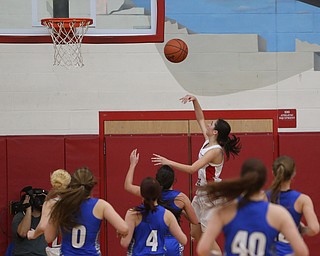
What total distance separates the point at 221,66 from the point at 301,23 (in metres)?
1.29

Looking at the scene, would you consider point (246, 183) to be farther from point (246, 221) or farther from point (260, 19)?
point (260, 19)

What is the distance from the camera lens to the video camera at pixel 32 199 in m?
10.6

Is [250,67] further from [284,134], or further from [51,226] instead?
[51,226]

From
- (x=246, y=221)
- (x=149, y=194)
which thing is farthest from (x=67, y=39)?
(x=246, y=221)

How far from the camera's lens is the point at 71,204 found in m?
6.73

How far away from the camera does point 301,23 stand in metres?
11.4

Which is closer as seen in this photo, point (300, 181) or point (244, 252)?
point (244, 252)

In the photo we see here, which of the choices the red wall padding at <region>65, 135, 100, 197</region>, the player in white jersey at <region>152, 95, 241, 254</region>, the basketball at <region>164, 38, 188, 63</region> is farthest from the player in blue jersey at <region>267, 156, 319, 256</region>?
the red wall padding at <region>65, 135, 100, 197</region>

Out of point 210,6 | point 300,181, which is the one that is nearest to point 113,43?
point 210,6

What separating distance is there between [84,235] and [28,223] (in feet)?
12.5

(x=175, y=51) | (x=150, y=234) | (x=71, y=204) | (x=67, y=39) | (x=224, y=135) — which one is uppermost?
(x=67, y=39)

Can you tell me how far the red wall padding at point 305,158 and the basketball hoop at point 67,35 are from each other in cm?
312

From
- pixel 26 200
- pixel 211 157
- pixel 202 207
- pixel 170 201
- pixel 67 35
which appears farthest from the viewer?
pixel 26 200

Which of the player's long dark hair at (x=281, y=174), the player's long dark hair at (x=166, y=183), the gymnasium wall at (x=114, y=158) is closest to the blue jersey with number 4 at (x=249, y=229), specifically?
the player's long dark hair at (x=281, y=174)
